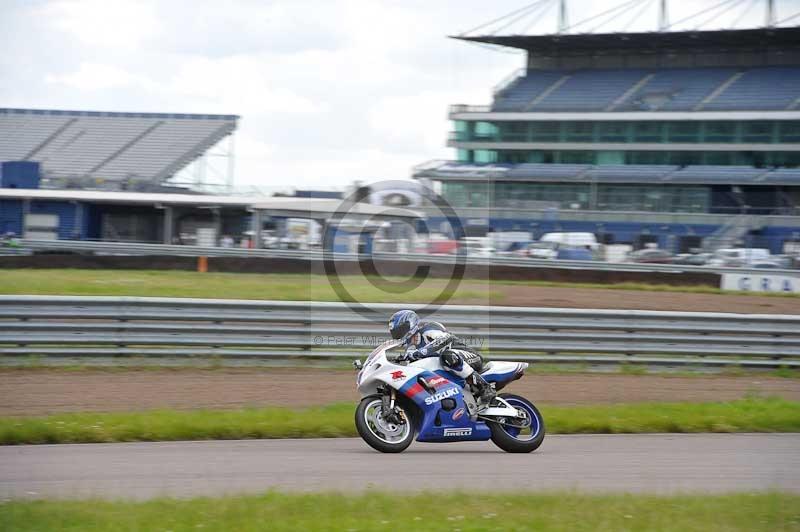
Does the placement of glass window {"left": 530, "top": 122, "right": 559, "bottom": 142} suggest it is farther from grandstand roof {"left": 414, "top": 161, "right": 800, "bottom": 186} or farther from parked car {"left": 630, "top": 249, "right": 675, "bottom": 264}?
parked car {"left": 630, "top": 249, "right": 675, "bottom": 264}

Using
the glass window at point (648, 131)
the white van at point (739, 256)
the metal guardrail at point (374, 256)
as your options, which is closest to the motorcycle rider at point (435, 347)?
the metal guardrail at point (374, 256)

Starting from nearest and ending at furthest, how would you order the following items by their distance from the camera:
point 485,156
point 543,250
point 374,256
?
point 374,256
point 543,250
point 485,156

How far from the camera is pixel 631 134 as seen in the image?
171ft

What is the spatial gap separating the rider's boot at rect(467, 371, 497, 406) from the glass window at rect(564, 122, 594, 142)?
46.3 metres

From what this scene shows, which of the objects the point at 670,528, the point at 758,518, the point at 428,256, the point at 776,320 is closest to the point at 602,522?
the point at 670,528

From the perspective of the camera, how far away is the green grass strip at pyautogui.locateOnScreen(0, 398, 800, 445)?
8.90 m

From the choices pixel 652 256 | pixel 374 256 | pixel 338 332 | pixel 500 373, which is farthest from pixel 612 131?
pixel 500 373

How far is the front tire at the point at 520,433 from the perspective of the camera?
8758mm

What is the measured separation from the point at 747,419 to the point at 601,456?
10.6ft

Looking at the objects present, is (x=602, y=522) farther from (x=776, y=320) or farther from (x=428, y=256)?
(x=428, y=256)

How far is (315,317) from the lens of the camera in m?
14.0

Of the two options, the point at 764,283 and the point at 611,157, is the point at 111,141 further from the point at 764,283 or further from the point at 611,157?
the point at 764,283

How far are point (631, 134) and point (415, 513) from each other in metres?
48.9

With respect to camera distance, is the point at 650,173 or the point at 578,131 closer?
the point at 650,173
